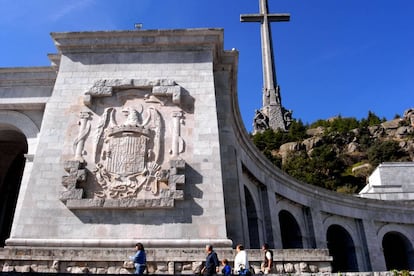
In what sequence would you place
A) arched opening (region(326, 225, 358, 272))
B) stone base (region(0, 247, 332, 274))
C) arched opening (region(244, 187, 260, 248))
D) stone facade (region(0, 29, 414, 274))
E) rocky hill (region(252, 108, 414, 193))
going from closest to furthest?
stone base (region(0, 247, 332, 274))
stone facade (region(0, 29, 414, 274))
arched opening (region(244, 187, 260, 248))
arched opening (region(326, 225, 358, 272))
rocky hill (region(252, 108, 414, 193))

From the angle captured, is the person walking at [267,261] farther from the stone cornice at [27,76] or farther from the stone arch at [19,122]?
the stone cornice at [27,76]

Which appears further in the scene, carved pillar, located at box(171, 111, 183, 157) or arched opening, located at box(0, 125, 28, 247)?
arched opening, located at box(0, 125, 28, 247)

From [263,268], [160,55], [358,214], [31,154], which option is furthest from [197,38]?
[358,214]

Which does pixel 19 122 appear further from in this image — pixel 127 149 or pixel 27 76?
pixel 127 149

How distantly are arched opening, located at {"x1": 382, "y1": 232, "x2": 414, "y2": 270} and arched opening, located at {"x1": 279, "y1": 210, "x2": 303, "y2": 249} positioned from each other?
26.5 ft

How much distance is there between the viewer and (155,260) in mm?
10070

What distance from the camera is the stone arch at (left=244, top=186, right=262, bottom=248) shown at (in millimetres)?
16047

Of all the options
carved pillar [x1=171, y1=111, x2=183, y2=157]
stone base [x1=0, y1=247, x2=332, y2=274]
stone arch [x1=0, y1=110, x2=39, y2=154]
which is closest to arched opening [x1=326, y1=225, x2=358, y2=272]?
stone base [x1=0, y1=247, x2=332, y2=274]

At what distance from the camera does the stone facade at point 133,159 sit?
10672 millimetres

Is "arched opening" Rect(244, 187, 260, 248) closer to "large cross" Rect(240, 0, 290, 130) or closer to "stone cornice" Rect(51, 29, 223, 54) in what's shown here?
"stone cornice" Rect(51, 29, 223, 54)

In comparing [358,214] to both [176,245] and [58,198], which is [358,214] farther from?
[58,198]

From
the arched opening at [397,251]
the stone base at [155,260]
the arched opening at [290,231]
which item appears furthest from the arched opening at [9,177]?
the arched opening at [397,251]

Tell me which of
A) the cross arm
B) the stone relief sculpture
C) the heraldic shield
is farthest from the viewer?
the cross arm

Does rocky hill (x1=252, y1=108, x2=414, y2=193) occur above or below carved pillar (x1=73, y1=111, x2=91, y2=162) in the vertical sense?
above
